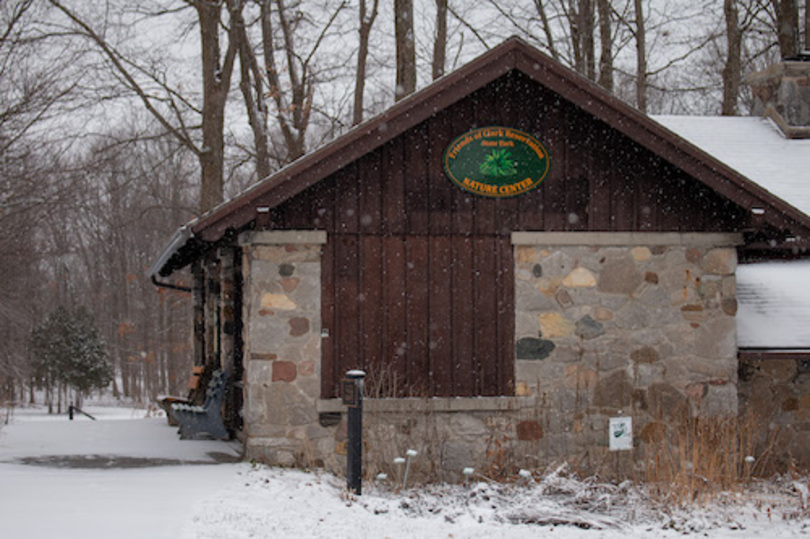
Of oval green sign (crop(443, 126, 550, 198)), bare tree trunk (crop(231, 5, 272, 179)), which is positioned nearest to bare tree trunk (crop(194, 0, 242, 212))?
bare tree trunk (crop(231, 5, 272, 179))

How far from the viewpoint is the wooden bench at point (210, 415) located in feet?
36.6

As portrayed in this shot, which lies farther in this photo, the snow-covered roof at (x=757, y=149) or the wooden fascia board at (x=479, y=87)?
the snow-covered roof at (x=757, y=149)

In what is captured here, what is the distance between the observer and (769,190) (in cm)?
1231

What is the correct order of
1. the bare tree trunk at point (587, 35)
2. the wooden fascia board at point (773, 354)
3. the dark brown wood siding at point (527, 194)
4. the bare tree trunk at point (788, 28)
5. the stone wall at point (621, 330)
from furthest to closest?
1. the bare tree trunk at point (587, 35)
2. the bare tree trunk at point (788, 28)
3. the wooden fascia board at point (773, 354)
4. the stone wall at point (621, 330)
5. the dark brown wood siding at point (527, 194)

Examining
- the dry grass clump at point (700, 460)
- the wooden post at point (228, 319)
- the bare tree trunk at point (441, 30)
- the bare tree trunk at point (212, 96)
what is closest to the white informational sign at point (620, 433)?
the dry grass clump at point (700, 460)

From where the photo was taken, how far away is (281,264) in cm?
991

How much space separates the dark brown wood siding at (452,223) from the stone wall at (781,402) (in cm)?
183

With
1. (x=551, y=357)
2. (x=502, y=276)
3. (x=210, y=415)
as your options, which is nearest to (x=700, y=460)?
(x=551, y=357)

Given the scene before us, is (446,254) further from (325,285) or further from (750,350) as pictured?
(750,350)

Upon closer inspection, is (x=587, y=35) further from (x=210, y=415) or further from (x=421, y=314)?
(x=210, y=415)

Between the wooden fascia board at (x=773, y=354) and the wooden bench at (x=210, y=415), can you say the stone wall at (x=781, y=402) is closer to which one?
the wooden fascia board at (x=773, y=354)

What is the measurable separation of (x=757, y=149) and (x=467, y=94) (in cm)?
610

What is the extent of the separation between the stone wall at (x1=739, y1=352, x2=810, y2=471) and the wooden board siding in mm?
2845

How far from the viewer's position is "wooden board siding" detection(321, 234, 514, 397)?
10.0 m
